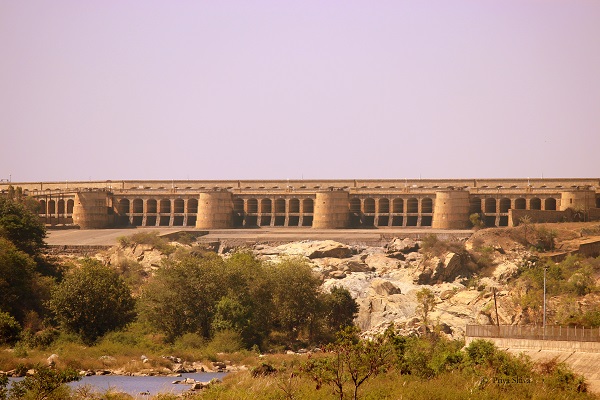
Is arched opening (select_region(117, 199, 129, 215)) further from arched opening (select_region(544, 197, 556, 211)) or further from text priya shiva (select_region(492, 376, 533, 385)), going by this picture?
text priya shiva (select_region(492, 376, 533, 385))

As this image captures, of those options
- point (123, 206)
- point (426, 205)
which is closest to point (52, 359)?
point (426, 205)

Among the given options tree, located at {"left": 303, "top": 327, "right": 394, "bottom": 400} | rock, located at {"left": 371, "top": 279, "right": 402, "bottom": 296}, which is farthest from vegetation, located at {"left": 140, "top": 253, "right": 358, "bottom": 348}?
tree, located at {"left": 303, "top": 327, "right": 394, "bottom": 400}

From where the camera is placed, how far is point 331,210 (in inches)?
3565

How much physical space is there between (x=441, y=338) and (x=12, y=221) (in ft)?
86.9

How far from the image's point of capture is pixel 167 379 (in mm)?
52750

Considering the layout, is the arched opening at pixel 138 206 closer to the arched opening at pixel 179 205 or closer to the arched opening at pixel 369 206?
the arched opening at pixel 179 205

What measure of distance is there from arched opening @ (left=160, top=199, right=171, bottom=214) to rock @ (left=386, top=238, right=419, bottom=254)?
24.2 meters

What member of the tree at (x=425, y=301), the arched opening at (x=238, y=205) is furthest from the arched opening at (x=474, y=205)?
the tree at (x=425, y=301)

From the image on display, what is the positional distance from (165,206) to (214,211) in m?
7.27

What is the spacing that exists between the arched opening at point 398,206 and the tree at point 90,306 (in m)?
35.1

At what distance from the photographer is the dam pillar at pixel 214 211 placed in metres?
92.1

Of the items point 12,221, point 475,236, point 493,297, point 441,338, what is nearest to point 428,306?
point 493,297

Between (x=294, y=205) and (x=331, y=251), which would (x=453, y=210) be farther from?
(x=294, y=205)

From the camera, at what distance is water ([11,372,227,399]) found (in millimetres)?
47531
